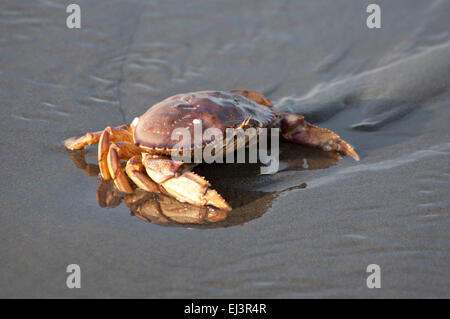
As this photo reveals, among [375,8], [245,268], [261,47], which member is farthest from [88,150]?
[375,8]

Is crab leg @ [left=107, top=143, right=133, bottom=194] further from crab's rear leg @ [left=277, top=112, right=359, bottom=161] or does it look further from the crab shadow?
crab's rear leg @ [left=277, top=112, right=359, bottom=161]

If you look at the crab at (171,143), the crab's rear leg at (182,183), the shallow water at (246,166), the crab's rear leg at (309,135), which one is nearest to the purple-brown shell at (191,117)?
the crab at (171,143)

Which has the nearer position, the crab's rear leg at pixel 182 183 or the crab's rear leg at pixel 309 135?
the crab's rear leg at pixel 182 183

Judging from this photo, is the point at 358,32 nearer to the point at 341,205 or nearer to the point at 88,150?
the point at 341,205

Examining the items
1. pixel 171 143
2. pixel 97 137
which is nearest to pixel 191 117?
pixel 171 143

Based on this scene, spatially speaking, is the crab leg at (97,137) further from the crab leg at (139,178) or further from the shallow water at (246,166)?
the crab leg at (139,178)
